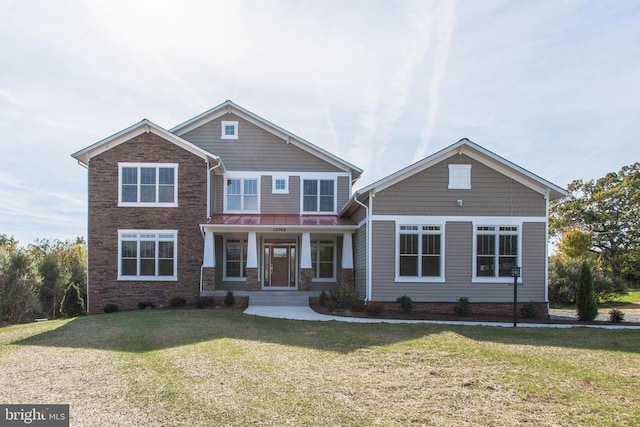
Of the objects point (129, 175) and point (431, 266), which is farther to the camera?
point (129, 175)

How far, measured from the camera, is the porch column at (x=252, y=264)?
63.6 feet

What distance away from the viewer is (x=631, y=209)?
1519 inches

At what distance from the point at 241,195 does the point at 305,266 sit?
463cm

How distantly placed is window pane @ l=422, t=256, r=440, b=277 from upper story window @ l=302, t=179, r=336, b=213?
252 inches

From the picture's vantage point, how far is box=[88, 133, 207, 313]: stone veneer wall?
19.2m

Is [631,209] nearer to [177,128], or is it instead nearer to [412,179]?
[412,179]

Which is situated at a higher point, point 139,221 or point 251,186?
point 251,186

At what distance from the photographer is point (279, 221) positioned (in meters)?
20.4

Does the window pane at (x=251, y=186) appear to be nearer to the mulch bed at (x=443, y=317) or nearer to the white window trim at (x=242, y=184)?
the white window trim at (x=242, y=184)

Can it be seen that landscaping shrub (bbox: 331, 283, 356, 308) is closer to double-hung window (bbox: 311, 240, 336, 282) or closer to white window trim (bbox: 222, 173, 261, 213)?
double-hung window (bbox: 311, 240, 336, 282)

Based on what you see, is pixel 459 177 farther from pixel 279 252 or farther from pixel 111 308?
pixel 111 308

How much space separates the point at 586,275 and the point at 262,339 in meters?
11.0

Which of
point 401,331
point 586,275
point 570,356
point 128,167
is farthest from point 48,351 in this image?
point 586,275
